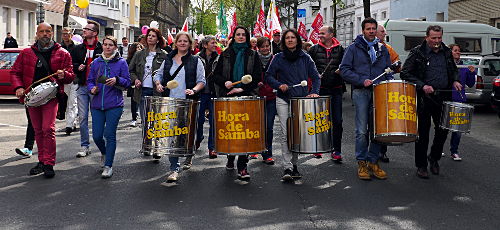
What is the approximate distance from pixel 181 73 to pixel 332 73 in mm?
2499

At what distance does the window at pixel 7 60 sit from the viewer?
59.8 ft

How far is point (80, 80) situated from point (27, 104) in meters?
2.29

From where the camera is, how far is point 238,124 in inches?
271

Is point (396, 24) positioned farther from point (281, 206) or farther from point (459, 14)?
→ point (281, 206)

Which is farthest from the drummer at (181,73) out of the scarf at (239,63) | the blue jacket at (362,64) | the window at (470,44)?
the window at (470,44)

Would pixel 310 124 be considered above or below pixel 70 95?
below

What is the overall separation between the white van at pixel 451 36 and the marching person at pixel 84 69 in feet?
48.9

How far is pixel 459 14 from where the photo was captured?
35.0 meters

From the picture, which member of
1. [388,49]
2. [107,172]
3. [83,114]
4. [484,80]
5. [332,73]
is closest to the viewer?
[107,172]

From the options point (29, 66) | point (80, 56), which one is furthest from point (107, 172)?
point (80, 56)

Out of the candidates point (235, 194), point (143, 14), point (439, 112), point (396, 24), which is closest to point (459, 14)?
point (396, 24)

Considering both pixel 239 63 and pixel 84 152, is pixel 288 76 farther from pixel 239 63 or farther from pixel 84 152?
pixel 84 152

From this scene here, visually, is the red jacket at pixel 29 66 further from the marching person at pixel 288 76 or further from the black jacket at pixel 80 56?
the marching person at pixel 288 76

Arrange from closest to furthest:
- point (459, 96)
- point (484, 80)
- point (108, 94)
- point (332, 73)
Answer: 1. point (108, 94)
2. point (332, 73)
3. point (459, 96)
4. point (484, 80)
